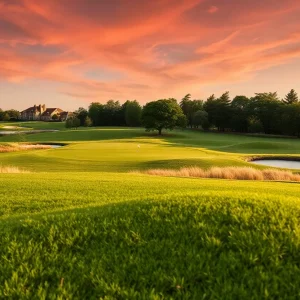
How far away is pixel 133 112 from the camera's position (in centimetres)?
11756

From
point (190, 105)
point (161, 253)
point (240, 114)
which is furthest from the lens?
point (190, 105)

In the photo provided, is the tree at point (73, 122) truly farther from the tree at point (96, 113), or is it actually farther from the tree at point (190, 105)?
the tree at point (190, 105)

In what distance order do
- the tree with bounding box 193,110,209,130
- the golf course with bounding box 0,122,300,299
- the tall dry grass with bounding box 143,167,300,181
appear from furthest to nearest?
the tree with bounding box 193,110,209,130
the tall dry grass with bounding box 143,167,300,181
the golf course with bounding box 0,122,300,299

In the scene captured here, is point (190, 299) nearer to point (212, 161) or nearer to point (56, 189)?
point (56, 189)

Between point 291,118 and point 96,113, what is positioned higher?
point 96,113

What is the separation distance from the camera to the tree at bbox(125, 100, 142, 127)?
118 metres

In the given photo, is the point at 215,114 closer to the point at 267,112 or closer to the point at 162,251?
the point at 267,112

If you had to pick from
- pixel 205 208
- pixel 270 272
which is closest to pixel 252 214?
pixel 205 208

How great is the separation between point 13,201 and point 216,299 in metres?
7.22

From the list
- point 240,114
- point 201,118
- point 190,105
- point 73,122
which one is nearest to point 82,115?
point 73,122

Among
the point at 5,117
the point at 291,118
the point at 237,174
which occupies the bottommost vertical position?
the point at 237,174

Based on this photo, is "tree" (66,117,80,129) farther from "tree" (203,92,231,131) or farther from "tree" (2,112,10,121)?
"tree" (2,112,10,121)

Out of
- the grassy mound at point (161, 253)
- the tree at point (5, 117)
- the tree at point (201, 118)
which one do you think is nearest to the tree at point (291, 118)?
the tree at point (201, 118)

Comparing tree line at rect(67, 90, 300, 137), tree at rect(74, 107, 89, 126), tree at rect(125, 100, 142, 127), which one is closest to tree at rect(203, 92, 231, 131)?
tree line at rect(67, 90, 300, 137)
